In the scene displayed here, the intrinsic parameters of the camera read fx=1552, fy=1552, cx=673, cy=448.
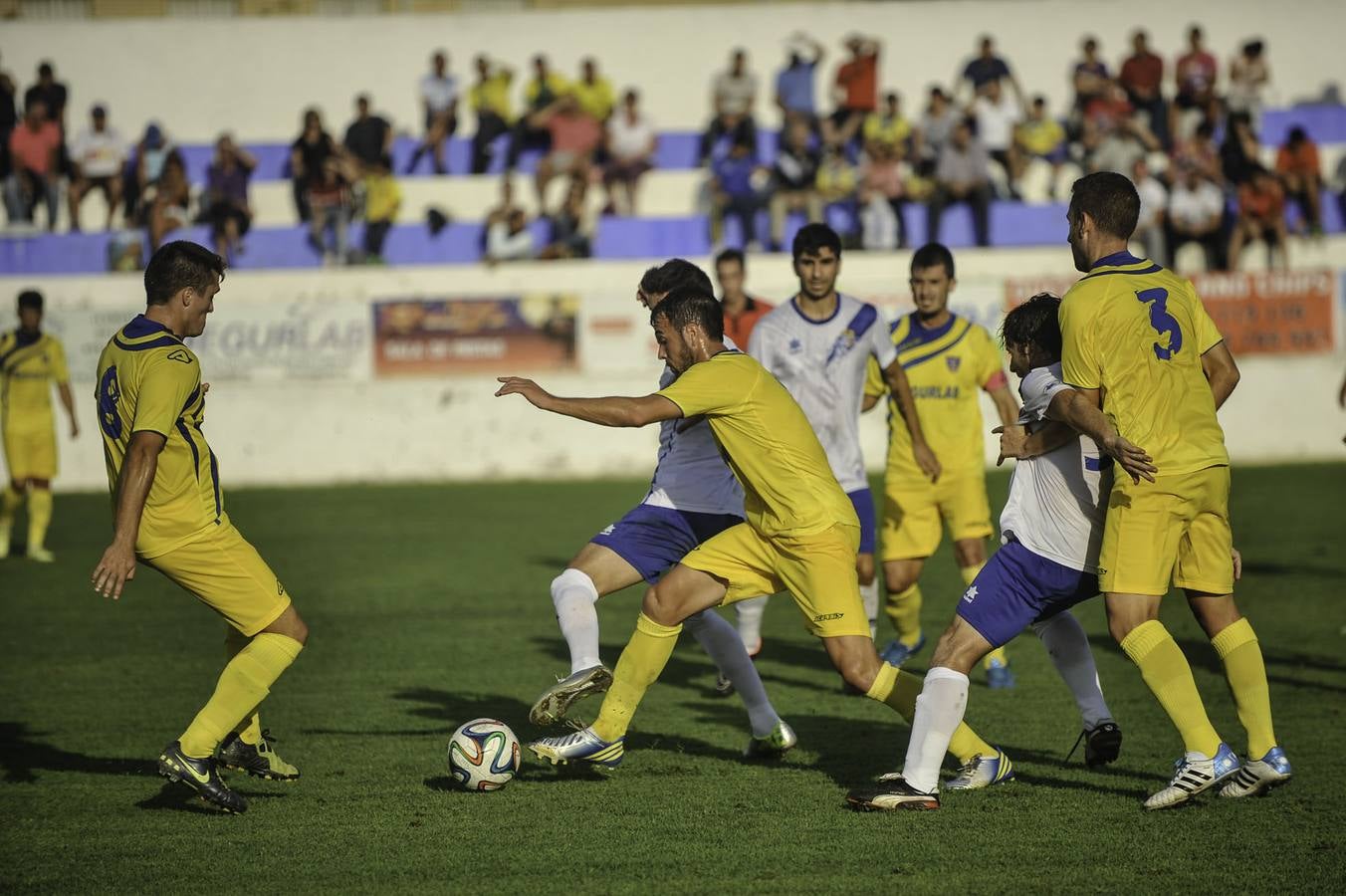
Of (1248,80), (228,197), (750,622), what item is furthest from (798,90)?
(750,622)

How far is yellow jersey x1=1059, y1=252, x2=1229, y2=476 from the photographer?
577 centimetres

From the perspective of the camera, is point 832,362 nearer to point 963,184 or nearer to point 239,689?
point 239,689

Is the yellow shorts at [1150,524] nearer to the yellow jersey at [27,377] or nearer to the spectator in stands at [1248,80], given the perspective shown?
the yellow jersey at [27,377]

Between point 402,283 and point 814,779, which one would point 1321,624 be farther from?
point 402,283

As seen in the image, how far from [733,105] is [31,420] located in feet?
43.4

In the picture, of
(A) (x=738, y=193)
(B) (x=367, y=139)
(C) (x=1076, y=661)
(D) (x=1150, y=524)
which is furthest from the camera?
(B) (x=367, y=139)

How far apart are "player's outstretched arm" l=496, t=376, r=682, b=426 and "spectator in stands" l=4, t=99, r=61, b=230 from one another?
20.5 m

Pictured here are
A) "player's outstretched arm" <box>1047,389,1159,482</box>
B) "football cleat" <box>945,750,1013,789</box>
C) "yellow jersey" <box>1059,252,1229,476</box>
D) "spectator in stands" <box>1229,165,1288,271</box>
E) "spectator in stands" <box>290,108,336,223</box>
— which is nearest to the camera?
"player's outstretched arm" <box>1047,389,1159,482</box>

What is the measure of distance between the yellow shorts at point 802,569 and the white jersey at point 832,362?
2.19m

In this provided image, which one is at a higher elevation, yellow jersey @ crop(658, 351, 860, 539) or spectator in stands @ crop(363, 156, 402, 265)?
spectator in stands @ crop(363, 156, 402, 265)

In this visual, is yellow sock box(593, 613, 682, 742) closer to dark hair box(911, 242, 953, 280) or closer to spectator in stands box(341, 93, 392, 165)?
dark hair box(911, 242, 953, 280)

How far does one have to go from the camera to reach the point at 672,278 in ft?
23.3

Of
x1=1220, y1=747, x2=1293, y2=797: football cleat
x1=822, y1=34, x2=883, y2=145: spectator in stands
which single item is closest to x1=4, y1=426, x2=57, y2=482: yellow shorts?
x1=1220, y1=747, x2=1293, y2=797: football cleat

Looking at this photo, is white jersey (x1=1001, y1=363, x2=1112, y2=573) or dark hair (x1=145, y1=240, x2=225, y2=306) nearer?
white jersey (x1=1001, y1=363, x2=1112, y2=573)
